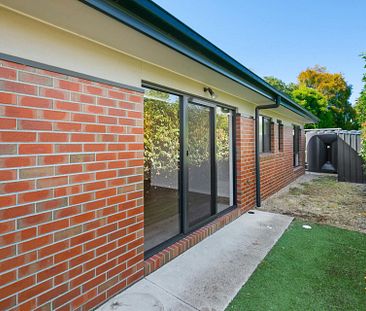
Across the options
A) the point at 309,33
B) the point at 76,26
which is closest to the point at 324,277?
the point at 76,26

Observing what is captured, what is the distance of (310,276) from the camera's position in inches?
110

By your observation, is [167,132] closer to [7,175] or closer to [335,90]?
[7,175]

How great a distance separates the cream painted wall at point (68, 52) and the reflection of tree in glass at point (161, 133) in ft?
1.13

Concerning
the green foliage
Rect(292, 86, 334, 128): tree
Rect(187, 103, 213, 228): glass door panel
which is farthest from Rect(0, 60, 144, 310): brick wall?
the green foliage

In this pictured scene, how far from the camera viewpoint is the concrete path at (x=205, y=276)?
7.59ft

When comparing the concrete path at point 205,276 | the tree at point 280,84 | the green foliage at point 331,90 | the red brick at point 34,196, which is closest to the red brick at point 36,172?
the red brick at point 34,196

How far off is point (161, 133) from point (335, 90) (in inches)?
1235

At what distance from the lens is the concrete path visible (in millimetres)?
2312

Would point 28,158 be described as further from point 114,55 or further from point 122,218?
point 114,55

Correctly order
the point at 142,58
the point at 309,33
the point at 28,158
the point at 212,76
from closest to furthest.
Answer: the point at 28,158 < the point at 142,58 < the point at 212,76 < the point at 309,33

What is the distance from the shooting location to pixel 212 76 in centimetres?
Result: 345

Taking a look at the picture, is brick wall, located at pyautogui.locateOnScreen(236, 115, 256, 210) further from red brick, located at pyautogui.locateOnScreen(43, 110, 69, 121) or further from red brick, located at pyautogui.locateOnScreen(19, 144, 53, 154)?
red brick, located at pyautogui.locateOnScreen(19, 144, 53, 154)

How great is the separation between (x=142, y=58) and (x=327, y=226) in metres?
4.42

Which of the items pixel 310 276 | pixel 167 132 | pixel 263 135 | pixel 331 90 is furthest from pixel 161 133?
pixel 331 90
